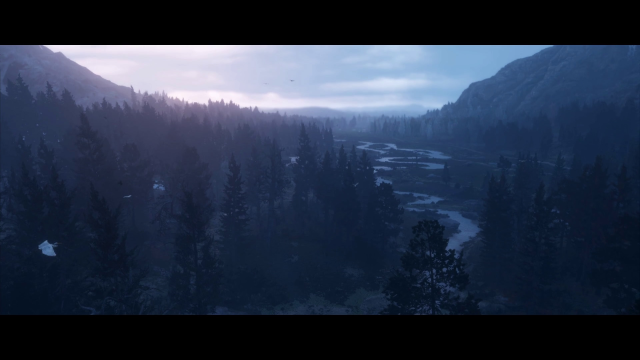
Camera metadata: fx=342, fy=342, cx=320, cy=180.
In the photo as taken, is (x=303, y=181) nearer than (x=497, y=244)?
No

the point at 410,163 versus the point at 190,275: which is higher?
the point at 410,163

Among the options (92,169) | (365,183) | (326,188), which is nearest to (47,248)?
(92,169)

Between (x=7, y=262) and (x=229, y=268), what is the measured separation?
1558 centimetres

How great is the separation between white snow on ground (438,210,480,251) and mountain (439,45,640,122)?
92.0 metres

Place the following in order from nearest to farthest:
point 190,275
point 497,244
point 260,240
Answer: point 190,275
point 497,244
point 260,240

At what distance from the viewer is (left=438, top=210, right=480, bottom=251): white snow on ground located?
37500 mm

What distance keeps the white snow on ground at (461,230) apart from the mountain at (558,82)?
92049mm

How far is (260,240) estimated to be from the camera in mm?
36594

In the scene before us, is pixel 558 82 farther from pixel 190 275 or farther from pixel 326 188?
pixel 190 275

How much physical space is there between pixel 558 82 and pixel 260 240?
173310mm

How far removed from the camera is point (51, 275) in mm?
18828

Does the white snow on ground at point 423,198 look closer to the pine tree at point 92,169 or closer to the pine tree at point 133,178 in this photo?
the pine tree at point 133,178

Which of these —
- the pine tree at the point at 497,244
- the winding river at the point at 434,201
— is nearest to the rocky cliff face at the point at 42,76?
the winding river at the point at 434,201

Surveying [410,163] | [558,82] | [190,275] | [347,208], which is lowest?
[190,275]
